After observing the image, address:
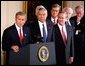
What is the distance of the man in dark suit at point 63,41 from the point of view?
293 cm

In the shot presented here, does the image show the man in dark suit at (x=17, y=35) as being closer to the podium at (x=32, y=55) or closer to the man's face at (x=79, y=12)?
the podium at (x=32, y=55)

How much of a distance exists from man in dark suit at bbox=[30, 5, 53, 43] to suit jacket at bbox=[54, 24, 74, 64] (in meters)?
0.11

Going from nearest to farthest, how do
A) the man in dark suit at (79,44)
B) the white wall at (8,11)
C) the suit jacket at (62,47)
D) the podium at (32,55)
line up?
the podium at (32,55) < the suit jacket at (62,47) < the man in dark suit at (79,44) < the white wall at (8,11)

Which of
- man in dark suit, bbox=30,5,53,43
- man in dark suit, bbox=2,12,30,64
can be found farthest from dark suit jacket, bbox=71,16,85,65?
man in dark suit, bbox=2,12,30,64

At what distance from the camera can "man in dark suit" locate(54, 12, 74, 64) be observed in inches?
115

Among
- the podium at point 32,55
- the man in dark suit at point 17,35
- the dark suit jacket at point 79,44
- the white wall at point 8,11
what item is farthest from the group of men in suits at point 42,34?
the white wall at point 8,11

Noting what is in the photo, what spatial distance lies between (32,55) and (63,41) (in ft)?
2.19

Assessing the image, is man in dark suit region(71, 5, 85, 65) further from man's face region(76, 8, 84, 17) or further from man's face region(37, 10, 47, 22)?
man's face region(37, 10, 47, 22)

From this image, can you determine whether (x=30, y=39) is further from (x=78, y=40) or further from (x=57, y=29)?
(x=78, y=40)

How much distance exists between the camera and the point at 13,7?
5.29 metres

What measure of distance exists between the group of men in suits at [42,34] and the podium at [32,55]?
15 cm

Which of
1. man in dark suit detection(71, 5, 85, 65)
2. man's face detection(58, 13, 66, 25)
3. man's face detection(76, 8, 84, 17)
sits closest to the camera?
man's face detection(58, 13, 66, 25)

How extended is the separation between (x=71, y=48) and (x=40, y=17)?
0.59 metres

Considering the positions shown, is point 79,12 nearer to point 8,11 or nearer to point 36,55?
point 36,55
